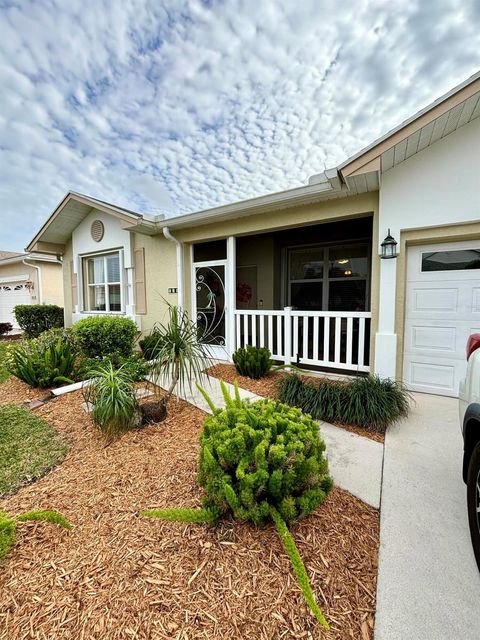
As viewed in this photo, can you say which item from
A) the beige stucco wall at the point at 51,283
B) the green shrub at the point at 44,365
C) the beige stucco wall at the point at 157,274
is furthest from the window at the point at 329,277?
the beige stucco wall at the point at 51,283

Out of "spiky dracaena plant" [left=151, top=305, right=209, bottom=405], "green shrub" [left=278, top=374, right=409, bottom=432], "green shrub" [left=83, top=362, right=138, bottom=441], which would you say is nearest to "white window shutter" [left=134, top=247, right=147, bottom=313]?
"spiky dracaena plant" [left=151, top=305, right=209, bottom=405]

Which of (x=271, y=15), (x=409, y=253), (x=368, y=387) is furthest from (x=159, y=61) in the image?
(x=368, y=387)

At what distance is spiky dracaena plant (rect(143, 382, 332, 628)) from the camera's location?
1778mm

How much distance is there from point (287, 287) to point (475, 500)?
6.68 meters

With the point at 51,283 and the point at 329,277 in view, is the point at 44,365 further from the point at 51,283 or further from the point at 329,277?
the point at 51,283

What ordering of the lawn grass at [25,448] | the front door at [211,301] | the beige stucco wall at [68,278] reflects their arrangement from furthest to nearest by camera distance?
the beige stucco wall at [68,278]
the front door at [211,301]
the lawn grass at [25,448]

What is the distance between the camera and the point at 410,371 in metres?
4.71

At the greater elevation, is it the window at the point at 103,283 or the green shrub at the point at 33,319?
the window at the point at 103,283

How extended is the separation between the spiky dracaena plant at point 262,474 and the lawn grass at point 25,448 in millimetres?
1717

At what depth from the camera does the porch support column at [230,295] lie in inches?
251

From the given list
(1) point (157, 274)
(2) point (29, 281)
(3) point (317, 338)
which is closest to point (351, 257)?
(3) point (317, 338)

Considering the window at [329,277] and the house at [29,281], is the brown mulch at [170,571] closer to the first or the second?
the window at [329,277]

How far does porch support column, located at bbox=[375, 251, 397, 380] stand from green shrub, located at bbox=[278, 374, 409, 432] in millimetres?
368

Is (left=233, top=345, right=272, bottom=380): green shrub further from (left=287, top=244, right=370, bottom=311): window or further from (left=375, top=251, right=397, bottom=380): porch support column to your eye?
(left=287, top=244, right=370, bottom=311): window
